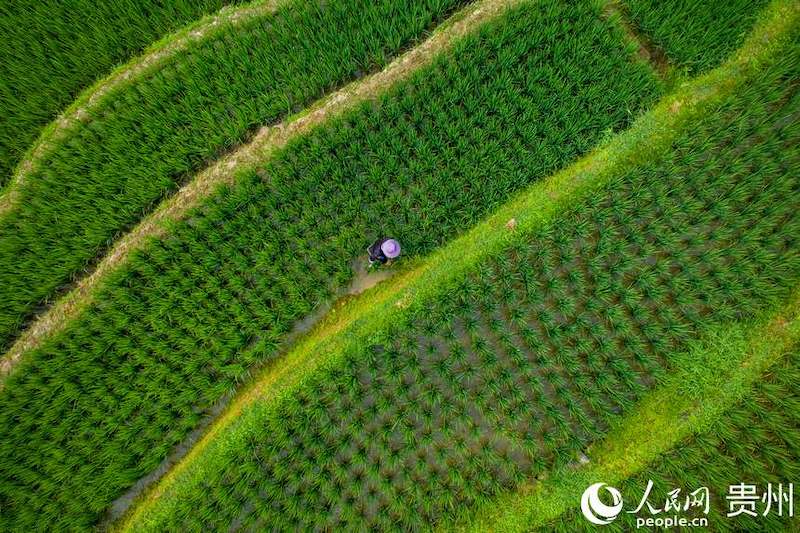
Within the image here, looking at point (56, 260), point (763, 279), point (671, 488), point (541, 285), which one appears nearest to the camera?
point (671, 488)

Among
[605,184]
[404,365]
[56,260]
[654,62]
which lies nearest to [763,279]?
[605,184]

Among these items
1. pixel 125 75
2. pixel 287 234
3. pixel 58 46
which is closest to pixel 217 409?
pixel 287 234

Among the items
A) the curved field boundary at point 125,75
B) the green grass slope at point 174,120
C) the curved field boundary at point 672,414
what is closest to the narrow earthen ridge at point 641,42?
the green grass slope at point 174,120

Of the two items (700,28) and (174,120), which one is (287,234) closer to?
(174,120)

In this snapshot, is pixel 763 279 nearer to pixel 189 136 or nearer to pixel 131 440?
pixel 189 136

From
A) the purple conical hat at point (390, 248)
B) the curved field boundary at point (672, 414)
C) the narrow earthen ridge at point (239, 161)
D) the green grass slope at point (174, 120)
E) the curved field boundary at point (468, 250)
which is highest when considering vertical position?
the green grass slope at point (174, 120)

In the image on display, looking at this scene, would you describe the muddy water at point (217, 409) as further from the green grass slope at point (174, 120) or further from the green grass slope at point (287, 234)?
the green grass slope at point (174, 120)

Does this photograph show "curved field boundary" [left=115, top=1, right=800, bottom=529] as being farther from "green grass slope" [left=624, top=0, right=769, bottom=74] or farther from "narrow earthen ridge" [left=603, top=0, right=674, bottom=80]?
"narrow earthen ridge" [left=603, top=0, right=674, bottom=80]
